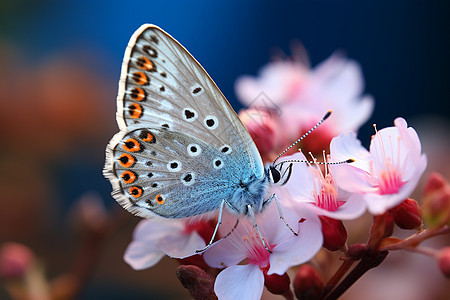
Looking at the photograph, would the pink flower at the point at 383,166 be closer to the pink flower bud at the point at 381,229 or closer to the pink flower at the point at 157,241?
the pink flower bud at the point at 381,229

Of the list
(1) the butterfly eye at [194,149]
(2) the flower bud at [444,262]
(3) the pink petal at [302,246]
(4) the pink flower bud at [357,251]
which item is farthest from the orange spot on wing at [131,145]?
(2) the flower bud at [444,262]

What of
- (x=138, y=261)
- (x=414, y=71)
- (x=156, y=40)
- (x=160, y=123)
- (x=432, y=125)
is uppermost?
(x=156, y=40)

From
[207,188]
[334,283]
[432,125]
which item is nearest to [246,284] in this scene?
[334,283]

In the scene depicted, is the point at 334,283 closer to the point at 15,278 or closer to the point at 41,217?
the point at 15,278

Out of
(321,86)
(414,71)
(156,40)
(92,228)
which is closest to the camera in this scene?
(156,40)

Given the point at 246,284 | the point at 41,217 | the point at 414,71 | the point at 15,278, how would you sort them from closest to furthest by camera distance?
the point at 246,284
the point at 15,278
the point at 41,217
the point at 414,71

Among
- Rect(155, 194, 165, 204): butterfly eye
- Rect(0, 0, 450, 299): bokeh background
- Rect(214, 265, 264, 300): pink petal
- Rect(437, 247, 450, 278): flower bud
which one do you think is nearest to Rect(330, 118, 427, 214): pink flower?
Rect(437, 247, 450, 278): flower bud

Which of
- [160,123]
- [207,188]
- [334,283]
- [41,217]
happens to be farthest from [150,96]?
[41,217]

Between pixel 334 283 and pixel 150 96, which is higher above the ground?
pixel 150 96

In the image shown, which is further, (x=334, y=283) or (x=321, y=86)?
(x=321, y=86)
